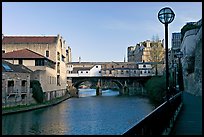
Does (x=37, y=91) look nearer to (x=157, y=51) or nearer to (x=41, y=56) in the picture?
(x=41, y=56)

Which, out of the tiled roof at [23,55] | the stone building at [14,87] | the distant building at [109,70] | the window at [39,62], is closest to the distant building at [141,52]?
the distant building at [109,70]

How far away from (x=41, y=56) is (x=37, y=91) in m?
6.07

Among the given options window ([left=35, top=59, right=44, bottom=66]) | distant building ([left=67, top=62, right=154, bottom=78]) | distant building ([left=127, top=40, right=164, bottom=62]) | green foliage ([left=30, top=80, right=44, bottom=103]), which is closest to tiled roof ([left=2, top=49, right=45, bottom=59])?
window ([left=35, top=59, right=44, bottom=66])

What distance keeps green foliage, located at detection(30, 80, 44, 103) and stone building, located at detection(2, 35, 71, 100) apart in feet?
3.49

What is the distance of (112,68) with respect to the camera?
64500 mm

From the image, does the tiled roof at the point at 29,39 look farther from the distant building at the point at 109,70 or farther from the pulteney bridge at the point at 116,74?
the distant building at the point at 109,70

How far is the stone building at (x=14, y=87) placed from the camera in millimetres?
27706

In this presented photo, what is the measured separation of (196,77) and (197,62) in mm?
1424

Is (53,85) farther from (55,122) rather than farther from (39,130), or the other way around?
(39,130)

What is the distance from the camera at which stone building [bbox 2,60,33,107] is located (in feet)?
90.9

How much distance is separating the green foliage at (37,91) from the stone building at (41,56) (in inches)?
41.9

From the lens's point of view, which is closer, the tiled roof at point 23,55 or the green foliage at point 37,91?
the green foliage at point 37,91

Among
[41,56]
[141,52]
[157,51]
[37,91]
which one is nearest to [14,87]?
[37,91]

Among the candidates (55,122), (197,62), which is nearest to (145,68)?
(197,62)
